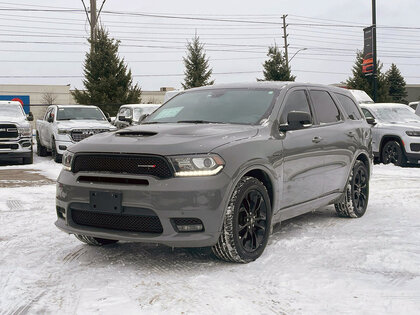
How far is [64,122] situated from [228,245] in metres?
12.3

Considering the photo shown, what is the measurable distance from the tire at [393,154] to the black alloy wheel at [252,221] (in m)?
9.84

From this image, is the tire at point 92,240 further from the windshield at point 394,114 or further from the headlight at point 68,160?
the windshield at point 394,114

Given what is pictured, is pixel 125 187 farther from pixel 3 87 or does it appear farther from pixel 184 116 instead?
pixel 3 87

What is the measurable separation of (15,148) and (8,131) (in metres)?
0.51

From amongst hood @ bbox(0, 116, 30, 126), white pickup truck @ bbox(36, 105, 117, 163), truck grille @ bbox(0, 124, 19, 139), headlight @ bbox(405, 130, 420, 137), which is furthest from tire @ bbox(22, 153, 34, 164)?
headlight @ bbox(405, 130, 420, 137)

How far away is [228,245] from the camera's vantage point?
4.44 m

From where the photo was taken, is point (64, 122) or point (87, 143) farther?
point (64, 122)

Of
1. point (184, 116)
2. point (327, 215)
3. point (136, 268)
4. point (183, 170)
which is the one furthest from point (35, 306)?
point (327, 215)

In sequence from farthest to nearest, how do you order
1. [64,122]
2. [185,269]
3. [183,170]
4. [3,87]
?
[3,87]
[64,122]
[185,269]
[183,170]

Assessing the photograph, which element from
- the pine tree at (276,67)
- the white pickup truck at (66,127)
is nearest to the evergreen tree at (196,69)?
the pine tree at (276,67)

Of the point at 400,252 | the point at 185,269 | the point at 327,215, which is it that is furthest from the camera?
the point at 327,215

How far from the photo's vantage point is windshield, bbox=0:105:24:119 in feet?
50.7

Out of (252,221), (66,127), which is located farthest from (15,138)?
(252,221)

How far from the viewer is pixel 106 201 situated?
4.33 metres
